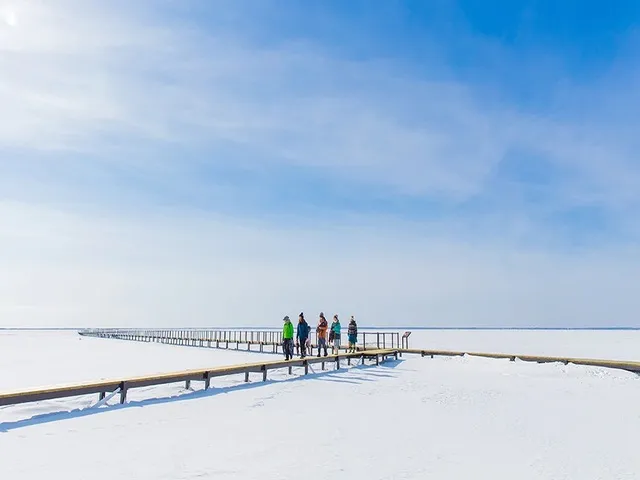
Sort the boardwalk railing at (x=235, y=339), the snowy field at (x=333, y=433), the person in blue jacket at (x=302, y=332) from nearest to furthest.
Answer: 1. the snowy field at (x=333, y=433)
2. the person in blue jacket at (x=302, y=332)
3. the boardwalk railing at (x=235, y=339)

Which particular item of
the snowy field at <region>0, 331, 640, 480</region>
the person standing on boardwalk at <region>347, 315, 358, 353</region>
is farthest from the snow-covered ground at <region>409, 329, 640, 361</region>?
the snowy field at <region>0, 331, 640, 480</region>

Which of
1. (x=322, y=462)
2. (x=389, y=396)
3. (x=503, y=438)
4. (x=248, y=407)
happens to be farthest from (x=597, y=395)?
(x=322, y=462)

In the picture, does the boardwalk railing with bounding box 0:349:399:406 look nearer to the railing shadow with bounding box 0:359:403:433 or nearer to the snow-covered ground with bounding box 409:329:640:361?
the railing shadow with bounding box 0:359:403:433

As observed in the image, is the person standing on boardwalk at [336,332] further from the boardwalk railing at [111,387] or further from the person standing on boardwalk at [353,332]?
the boardwalk railing at [111,387]

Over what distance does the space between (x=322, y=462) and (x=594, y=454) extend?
3.94 metres

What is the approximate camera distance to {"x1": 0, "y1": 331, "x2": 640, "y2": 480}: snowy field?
6441mm

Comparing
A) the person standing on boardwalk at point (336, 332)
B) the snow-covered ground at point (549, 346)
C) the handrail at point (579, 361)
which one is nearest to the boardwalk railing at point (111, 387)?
the person standing on boardwalk at point (336, 332)

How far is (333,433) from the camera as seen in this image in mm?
8586

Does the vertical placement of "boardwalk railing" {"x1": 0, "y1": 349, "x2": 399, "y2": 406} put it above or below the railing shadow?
above

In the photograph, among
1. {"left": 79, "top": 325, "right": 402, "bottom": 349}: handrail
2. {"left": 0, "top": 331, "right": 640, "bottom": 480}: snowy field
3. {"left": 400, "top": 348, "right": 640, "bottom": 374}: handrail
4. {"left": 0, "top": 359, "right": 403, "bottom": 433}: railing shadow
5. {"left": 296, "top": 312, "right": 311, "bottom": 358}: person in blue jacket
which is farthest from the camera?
{"left": 79, "top": 325, "right": 402, "bottom": 349}: handrail

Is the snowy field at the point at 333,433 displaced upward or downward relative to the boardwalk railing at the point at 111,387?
downward

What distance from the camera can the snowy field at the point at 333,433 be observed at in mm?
6441

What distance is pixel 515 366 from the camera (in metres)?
21.2

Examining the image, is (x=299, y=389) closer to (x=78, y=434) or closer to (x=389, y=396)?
(x=389, y=396)
